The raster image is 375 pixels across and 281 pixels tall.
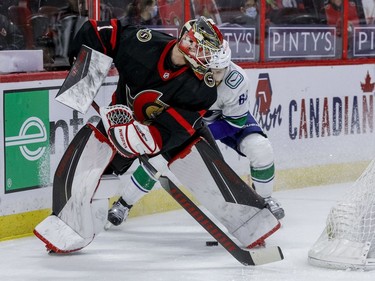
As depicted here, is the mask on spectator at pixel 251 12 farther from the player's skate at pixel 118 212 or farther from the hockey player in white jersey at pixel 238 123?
the player's skate at pixel 118 212

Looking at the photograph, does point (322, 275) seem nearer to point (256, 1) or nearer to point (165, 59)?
point (165, 59)

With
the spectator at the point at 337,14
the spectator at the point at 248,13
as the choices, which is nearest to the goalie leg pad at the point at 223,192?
the spectator at the point at 248,13

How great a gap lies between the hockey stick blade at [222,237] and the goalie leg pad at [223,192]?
0.19 meters

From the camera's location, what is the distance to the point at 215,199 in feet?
15.2

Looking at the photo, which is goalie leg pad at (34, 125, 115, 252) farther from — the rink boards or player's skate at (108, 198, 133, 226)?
player's skate at (108, 198, 133, 226)

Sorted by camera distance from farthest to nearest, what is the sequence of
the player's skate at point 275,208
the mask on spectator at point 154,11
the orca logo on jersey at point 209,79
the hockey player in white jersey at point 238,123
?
the mask on spectator at point 154,11 → the player's skate at point 275,208 → the hockey player in white jersey at point 238,123 → the orca logo on jersey at point 209,79

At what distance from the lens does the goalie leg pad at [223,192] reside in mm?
4551

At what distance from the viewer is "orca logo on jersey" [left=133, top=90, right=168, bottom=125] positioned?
4.52 meters

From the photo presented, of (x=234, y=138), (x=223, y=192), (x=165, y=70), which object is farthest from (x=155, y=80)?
(x=234, y=138)

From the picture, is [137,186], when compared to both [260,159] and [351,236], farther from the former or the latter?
[351,236]

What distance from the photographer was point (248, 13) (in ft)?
21.2

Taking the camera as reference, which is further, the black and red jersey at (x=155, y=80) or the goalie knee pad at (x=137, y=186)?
the goalie knee pad at (x=137, y=186)

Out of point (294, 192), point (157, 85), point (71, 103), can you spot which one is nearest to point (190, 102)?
point (157, 85)

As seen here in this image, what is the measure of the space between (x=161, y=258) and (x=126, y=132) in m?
0.60
